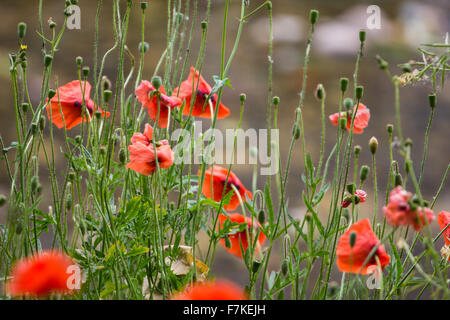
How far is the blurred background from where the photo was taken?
1.60 meters

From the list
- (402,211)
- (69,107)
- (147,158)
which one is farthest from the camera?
(69,107)

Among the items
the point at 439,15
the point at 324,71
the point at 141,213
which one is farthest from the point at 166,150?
the point at 439,15

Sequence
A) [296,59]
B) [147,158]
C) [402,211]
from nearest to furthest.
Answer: [402,211]
[147,158]
[296,59]

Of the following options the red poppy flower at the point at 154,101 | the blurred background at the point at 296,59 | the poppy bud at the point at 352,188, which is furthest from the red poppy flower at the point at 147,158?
the blurred background at the point at 296,59

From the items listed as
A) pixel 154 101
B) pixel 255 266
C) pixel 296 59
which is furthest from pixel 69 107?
pixel 296 59

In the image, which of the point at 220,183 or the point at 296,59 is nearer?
the point at 220,183

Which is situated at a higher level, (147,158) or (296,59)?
(296,59)

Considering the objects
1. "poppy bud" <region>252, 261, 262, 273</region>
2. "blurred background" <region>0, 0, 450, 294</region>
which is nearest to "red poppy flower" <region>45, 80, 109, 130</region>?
"poppy bud" <region>252, 261, 262, 273</region>

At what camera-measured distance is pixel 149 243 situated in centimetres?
53

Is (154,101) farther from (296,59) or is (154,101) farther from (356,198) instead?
(296,59)

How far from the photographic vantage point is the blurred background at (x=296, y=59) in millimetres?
1598

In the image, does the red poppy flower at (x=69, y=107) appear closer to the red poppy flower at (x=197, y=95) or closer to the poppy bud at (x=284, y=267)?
the red poppy flower at (x=197, y=95)

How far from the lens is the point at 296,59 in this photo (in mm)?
1812
